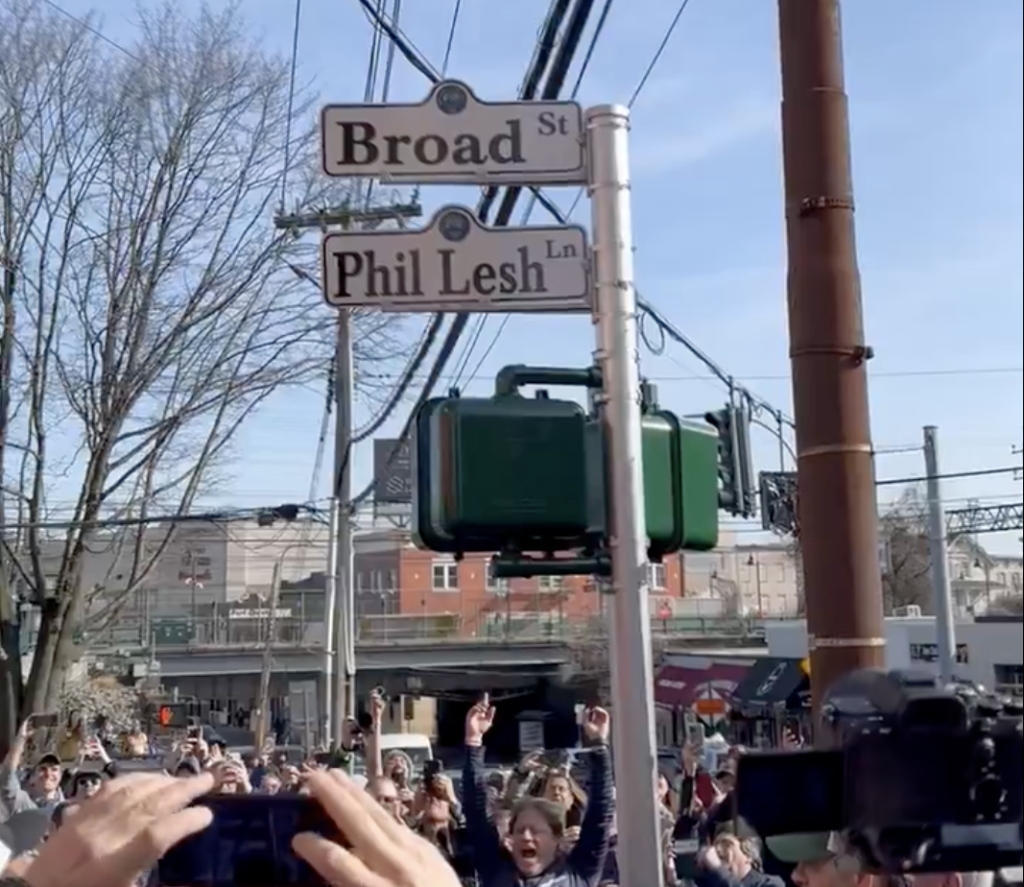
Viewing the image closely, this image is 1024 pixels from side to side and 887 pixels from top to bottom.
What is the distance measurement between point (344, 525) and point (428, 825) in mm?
12121

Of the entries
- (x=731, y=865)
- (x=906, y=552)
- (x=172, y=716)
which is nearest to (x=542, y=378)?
(x=731, y=865)

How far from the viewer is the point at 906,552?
1869cm

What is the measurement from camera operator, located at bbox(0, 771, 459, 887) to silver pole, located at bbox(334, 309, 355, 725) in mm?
17935

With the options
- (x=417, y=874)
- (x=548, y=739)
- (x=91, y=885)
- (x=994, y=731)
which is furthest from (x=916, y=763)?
(x=548, y=739)

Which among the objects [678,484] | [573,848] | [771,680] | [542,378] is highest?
[542,378]

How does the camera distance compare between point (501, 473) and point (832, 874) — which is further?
point (832, 874)

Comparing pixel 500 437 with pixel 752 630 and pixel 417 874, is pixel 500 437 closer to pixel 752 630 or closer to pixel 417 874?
pixel 417 874

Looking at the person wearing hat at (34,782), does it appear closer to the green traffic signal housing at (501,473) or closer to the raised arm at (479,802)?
the raised arm at (479,802)

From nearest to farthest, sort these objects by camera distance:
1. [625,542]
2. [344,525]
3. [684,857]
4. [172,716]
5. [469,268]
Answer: [625,542] < [469,268] < [684,857] < [344,525] < [172,716]

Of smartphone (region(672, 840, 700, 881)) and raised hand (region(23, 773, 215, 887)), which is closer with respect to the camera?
raised hand (region(23, 773, 215, 887))

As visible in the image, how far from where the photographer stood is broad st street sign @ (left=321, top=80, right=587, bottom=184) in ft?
13.8

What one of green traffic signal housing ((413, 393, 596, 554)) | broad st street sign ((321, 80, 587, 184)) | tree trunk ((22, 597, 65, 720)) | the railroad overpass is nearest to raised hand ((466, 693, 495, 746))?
green traffic signal housing ((413, 393, 596, 554))

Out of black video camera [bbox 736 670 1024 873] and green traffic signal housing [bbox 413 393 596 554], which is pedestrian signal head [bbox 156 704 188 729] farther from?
black video camera [bbox 736 670 1024 873]

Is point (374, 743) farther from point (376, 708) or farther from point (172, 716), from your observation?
point (172, 716)
